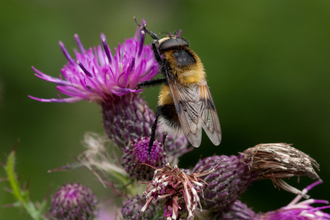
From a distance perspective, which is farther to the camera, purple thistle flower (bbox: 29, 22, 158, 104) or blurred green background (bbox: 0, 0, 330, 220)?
blurred green background (bbox: 0, 0, 330, 220)

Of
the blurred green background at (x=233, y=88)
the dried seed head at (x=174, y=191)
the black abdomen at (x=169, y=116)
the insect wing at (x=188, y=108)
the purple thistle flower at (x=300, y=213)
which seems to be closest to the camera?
the dried seed head at (x=174, y=191)

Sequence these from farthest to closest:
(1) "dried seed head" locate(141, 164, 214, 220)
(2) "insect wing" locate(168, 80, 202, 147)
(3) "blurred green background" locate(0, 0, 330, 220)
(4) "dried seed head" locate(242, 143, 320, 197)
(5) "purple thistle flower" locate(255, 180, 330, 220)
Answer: (3) "blurred green background" locate(0, 0, 330, 220)
(5) "purple thistle flower" locate(255, 180, 330, 220)
(4) "dried seed head" locate(242, 143, 320, 197)
(2) "insect wing" locate(168, 80, 202, 147)
(1) "dried seed head" locate(141, 164, 214, 220)

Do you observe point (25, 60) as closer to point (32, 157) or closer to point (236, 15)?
point (32, 157)

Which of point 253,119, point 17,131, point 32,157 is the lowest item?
point 253,119

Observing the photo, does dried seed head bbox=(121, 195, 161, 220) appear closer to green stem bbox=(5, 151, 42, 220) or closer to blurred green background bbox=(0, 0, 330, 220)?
green stem bbox=(5, 151, 42, 220)

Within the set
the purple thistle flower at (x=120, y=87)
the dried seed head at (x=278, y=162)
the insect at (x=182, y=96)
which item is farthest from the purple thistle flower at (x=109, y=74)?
the dried seed head at (x=278, y=162)

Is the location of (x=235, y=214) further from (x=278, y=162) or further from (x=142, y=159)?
(x=142, y=159)

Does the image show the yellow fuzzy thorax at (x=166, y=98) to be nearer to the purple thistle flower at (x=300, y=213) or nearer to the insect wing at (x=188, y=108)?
the insect wing at (x=188, y=108)

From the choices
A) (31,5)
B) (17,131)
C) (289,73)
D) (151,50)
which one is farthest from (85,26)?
(151,50)

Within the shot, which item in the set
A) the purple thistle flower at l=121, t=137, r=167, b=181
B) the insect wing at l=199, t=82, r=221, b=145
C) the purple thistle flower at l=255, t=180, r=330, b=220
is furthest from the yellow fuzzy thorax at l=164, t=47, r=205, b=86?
the purple thistle flower at l=255, t=180, r=330, b=220
